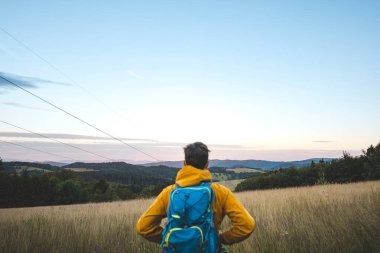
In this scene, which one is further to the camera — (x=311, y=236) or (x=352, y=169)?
(x=352, y=169)

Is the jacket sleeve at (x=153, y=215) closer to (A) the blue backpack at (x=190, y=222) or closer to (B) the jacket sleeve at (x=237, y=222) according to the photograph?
(A) the blue backpack at (x=190, y=222)

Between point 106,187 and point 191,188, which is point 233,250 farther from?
point 106,187

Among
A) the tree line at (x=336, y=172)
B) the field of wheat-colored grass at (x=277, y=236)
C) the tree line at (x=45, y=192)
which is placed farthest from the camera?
the tree line at (x=45, y=192)

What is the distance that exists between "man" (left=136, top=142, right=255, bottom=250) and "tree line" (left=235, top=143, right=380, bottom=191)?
118 feet

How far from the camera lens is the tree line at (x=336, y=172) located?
51059 millimetres

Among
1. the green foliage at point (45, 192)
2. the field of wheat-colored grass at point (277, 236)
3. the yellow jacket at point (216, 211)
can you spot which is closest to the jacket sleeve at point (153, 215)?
the yellow jacket at point (216, 211)

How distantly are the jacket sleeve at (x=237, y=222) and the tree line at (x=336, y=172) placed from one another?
36002mm

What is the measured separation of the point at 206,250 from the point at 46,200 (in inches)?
3554

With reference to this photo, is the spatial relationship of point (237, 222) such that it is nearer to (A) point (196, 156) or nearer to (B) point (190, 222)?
(B) point (190, 222)

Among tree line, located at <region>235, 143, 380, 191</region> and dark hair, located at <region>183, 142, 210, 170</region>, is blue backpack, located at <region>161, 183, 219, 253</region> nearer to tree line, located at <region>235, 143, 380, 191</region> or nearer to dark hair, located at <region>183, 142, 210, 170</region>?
dark hair, located at <region>183, 142, 210, 170</region>

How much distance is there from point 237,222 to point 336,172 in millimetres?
63736

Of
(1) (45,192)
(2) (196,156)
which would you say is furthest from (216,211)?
(1) (45,192)

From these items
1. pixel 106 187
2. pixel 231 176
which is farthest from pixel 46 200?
pixel 231 176

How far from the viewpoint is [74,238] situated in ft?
18.5
